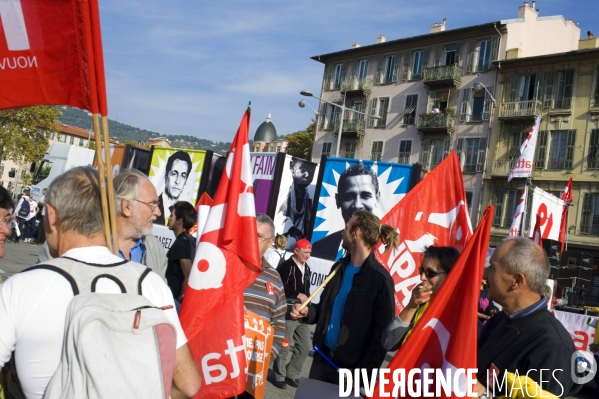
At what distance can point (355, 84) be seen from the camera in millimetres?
44875

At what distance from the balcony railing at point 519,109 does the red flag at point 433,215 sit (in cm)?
3144

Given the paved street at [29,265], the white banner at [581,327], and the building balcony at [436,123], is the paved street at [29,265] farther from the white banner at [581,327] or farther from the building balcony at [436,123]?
the building balcony at [436,123]

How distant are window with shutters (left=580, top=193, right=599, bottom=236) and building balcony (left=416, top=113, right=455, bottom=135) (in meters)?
9.43

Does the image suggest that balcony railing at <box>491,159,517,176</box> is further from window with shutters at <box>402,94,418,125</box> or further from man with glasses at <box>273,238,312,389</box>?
man with glasses at <box>273,238,312,389</box>

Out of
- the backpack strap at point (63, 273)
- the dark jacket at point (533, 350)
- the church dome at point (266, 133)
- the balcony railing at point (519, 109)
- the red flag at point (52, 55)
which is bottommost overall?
the dark jacket at point (533, 350)

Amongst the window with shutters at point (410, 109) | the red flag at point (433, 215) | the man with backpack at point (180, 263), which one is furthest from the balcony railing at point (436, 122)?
the man with backpack at point (180, 263)

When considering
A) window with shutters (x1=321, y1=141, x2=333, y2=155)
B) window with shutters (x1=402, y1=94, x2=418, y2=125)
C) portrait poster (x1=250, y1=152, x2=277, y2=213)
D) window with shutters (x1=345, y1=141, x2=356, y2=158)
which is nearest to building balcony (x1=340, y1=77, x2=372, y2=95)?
window with shutters (x1=402, y1=94, x2=418, y2=125)

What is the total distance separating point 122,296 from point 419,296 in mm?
2267

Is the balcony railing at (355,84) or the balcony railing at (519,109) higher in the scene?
the balcony railing at (355,84)

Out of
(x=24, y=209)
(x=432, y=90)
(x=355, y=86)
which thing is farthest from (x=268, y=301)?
(x=355, y=86)

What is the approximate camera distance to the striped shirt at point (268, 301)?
14.9ft

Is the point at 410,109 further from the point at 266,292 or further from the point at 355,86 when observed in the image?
the point at 266,292

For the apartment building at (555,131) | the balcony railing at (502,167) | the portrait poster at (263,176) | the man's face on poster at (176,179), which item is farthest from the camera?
the balcony railing at (502,167)

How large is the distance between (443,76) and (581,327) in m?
30.4
